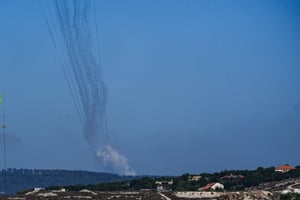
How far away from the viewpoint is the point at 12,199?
145 meters

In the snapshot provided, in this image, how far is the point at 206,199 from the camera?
148875 millimetres

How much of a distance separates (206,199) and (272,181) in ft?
175

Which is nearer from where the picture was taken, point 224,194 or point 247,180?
point 224,194

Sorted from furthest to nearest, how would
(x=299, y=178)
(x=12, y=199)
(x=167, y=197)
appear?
(x=299, y=178), (x=167, y=197), (x=12, y=199)

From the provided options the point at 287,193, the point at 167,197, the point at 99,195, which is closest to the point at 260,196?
the point at 287,193

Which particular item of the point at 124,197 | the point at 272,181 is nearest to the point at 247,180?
the point at 272,181

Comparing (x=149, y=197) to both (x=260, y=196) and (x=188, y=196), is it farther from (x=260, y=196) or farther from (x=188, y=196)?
(x=260, y=196)

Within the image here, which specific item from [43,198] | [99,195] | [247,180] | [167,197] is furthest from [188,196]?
[247,180]

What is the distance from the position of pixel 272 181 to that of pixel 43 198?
226ft

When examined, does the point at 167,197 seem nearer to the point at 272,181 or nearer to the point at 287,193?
the point at 287,193

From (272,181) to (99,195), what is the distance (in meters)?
54.8

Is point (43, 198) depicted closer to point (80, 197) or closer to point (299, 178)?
point (80, 197)

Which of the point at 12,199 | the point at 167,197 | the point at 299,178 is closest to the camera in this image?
the point at 12,199

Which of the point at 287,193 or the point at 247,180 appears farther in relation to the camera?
the point at 247,180
